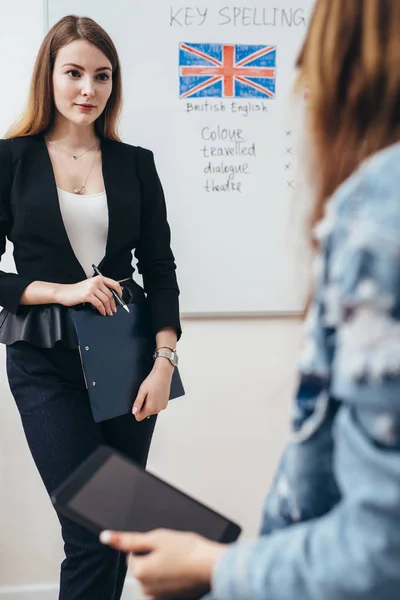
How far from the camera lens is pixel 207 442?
2219 mm

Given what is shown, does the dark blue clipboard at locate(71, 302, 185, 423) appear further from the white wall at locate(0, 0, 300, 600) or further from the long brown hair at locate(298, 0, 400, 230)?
the long brown hair at locate(298, 0, 400, 230)

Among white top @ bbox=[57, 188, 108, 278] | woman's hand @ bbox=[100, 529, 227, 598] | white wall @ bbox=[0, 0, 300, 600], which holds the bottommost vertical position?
white wall @ bbox=[0, 0, 300, 600]

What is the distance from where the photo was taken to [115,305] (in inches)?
59.2

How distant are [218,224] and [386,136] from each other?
156 centimetres

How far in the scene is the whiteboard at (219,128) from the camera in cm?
203

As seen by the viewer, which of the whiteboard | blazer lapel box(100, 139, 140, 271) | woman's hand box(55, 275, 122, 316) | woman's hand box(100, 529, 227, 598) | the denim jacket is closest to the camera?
the denim jacket

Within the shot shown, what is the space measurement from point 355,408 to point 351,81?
27 cm

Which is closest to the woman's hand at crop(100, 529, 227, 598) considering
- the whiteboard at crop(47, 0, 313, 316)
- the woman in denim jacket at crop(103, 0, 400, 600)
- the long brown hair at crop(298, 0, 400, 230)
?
the woman in denim jacket at crop(103, 0, 400, 600)

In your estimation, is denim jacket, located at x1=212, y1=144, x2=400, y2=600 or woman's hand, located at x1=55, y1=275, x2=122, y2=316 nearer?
denim jacket, located at x1=212, y1=144, x2=400, y2=600

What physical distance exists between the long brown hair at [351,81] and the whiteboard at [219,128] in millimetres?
1463

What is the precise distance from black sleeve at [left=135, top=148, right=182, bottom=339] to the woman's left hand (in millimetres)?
108

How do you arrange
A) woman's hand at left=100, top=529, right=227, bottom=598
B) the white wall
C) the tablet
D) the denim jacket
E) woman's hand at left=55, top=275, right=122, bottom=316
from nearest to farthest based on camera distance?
the denim jacket, woman's hand at left=100, top=529, right=227, bottom=598, the tablet, woman's hand at left=55, top=275, right=122, bottom=316, the white wall

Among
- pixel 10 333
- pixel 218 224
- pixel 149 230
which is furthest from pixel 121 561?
pixel 218 224

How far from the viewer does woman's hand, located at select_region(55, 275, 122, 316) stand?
1432mm
